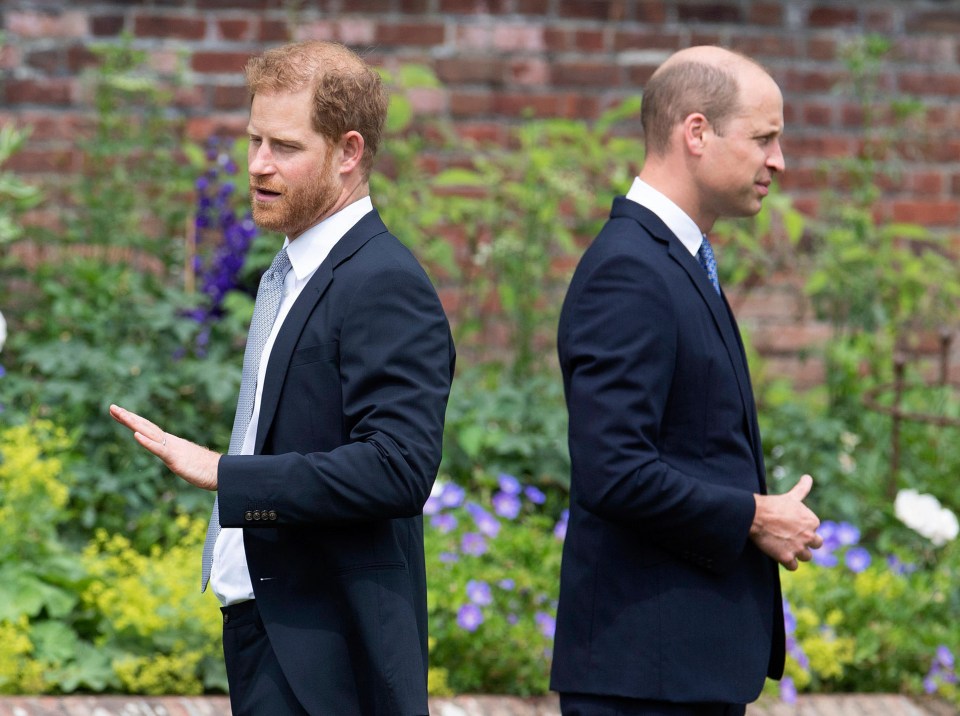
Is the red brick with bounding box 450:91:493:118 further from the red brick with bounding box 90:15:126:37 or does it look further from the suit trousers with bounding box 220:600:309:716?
the suit trousers with bounding box 220:600:309:716

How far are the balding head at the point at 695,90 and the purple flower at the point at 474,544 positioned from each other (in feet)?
5.53

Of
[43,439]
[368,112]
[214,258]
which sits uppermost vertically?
[368,112]

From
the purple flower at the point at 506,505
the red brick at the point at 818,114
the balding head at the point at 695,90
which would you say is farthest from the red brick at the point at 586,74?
the balding head at the point at 695,90

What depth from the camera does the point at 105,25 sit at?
520 cm

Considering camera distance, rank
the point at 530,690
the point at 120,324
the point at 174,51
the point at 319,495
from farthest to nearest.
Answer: the point at 174,51, the point at 120,324, the point at 530,690, the point at 319,495

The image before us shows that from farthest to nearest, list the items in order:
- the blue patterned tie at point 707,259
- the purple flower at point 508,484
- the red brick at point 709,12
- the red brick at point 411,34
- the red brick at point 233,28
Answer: the red brick at point 709,12 < the red brick at point 411,34 < the red brick at point 233,28 < the purple flower at point 508,484 < the blue patterned tie at point 707,259

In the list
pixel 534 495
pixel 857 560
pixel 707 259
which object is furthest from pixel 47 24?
pixel 857 560

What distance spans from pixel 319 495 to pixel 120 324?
2.63 m

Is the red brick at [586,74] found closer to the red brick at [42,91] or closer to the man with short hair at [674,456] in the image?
the red brick at [42,91]

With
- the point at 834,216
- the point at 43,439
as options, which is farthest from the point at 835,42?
the point at 43,439

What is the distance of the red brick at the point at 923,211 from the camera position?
5.84 m

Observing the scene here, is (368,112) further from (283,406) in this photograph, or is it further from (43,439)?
(43,439)

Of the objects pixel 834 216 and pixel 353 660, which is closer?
pixel 353 660

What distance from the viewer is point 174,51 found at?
524 cm
